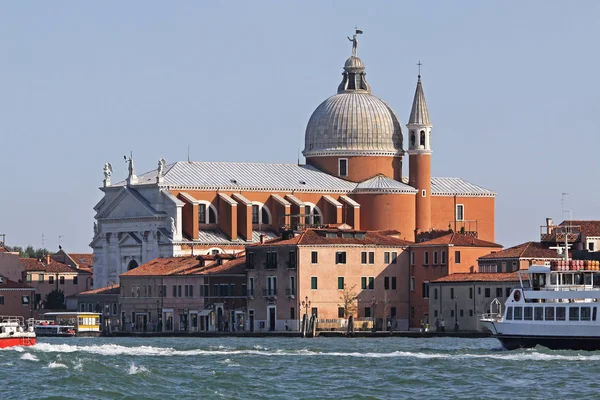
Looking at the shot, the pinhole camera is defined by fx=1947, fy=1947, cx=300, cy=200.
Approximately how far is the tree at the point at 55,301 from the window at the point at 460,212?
2430 centimetres

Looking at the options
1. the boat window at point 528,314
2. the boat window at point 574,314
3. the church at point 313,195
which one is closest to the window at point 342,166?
the church at point 313,195

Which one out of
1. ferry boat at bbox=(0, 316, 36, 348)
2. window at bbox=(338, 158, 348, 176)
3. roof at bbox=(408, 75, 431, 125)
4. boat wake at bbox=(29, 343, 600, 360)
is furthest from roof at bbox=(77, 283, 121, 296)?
ferry boat at bbox=(0, 316, 36, 348)

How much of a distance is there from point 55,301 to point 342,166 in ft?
62.8

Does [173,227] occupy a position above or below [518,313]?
above

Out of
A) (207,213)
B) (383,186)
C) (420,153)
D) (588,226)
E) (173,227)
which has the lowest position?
(588,226)

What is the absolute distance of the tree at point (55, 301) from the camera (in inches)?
4599

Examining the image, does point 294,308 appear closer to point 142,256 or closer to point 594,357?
point 142,256

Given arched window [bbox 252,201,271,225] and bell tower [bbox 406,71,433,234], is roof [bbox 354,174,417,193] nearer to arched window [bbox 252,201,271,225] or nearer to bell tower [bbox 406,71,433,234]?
bell tower [bbox 406,71,433,234]

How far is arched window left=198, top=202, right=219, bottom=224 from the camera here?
10917 cm

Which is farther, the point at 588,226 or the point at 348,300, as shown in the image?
the point at 588,226

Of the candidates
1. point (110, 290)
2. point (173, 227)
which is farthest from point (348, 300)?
point (110, 290)

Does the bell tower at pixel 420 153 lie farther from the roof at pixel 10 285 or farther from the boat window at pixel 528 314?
the boat window at pixel 528 314

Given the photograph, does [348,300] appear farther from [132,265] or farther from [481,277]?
[132,265]

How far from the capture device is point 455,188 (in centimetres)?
11681
